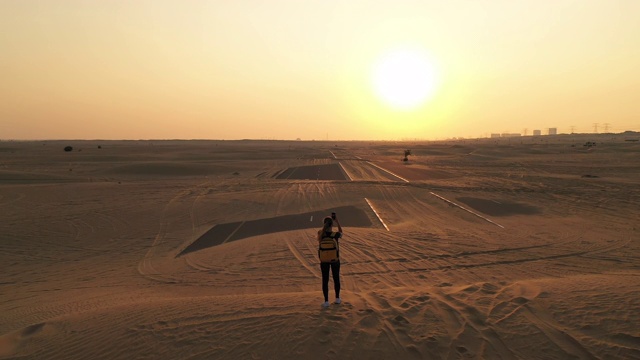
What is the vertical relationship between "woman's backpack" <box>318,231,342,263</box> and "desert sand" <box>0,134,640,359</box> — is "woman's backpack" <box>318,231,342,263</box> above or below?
above

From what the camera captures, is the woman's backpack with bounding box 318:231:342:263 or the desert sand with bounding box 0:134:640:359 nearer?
the desert sand with bounding box 0:134:640:359

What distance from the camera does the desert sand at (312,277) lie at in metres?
7.38

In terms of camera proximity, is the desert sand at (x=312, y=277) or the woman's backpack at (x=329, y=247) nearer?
the desert sand at (x=312, y=277)

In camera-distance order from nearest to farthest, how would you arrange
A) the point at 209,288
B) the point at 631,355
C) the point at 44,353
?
the point at 631,355 → the point at 44,353 → the point at 209,288

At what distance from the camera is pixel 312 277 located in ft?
40.8

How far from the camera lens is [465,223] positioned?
2080 centimetres

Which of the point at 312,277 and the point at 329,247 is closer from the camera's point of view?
the point at 329,247

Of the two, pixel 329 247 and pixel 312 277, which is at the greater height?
pixel 329 247

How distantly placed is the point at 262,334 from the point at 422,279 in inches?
228

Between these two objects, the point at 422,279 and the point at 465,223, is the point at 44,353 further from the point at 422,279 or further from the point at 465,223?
the point at 465,223

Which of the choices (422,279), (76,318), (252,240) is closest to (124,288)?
(76,318)

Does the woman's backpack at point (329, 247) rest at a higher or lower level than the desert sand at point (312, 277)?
higher

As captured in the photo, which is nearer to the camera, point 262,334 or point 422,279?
point 262,334

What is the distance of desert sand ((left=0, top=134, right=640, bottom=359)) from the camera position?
7.38m
